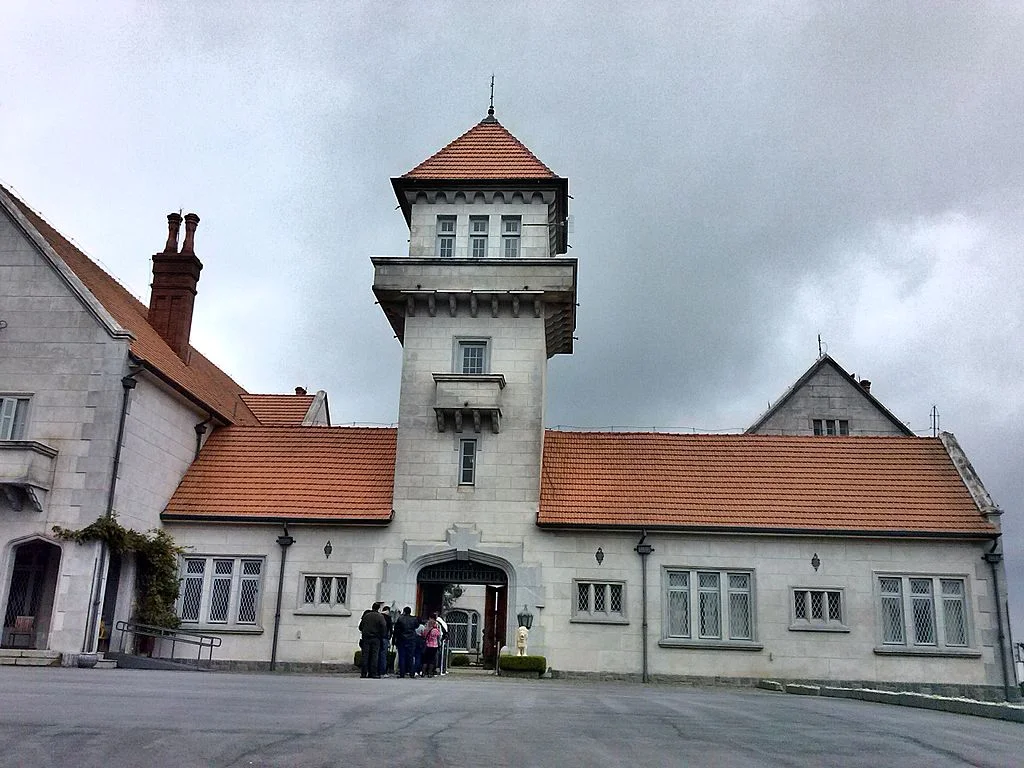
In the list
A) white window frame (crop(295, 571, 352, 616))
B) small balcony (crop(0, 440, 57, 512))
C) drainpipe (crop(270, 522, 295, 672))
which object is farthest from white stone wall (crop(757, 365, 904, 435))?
small balcony (crop(0, 440, 57, 512))

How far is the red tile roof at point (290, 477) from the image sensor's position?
27.6 meters

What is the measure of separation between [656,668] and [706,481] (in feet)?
18.3

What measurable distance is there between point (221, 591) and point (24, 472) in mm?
6184

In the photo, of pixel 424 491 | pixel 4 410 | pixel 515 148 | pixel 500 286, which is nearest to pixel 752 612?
pixel 424 491

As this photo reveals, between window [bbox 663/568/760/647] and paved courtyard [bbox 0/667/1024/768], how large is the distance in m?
11.6

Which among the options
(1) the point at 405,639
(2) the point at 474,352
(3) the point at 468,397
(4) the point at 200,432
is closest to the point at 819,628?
(1) the point at 405,639

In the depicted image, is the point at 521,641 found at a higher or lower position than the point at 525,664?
higher

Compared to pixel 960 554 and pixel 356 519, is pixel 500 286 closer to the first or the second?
pixel 356 519

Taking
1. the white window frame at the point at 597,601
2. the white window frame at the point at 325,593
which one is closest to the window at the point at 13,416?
the white window frame at the point at 325,593

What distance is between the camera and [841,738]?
34.3ft

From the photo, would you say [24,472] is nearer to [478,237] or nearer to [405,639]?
[405,639]

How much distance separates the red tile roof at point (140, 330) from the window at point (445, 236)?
827cm

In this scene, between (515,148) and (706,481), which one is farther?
(515,148)

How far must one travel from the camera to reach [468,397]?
91.3ft
